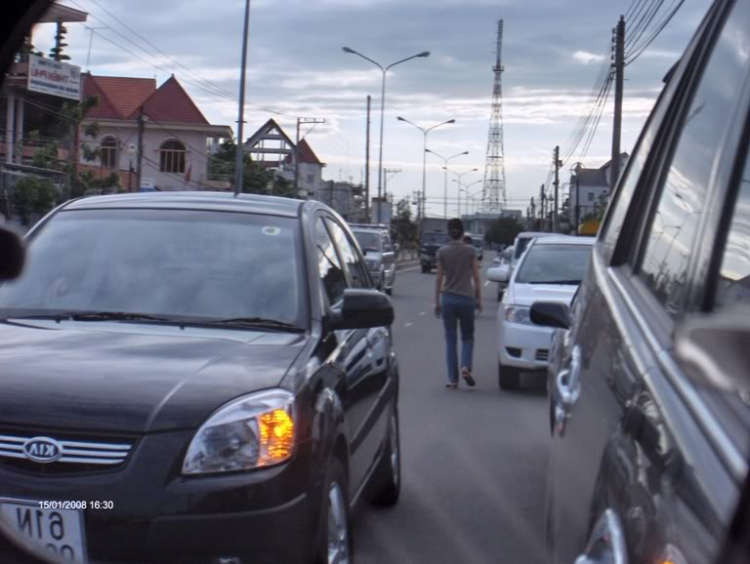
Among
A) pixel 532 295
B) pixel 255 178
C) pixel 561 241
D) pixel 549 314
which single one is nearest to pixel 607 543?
pixel 549 314

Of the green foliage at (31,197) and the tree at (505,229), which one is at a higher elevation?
the tree at (505,229)

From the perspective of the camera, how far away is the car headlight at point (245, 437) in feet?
11.7

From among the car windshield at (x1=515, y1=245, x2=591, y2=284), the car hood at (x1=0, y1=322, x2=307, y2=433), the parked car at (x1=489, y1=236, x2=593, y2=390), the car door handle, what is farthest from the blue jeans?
the car door handle

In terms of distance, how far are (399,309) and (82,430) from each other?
22192 millimetres

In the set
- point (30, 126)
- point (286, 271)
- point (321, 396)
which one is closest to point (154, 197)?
point (286, 271)

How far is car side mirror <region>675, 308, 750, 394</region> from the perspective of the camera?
1109 mm

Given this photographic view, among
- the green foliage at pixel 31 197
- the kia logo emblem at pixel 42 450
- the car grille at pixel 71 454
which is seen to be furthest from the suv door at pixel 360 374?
the green foliage at pixel 31 197

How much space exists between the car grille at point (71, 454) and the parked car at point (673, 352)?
4.55 ft

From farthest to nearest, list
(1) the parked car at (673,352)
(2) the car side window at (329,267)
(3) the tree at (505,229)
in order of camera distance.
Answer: (3) the tree at (505,229)
(2) the car side window at (329,267)
(1) the parked car at (673,352)

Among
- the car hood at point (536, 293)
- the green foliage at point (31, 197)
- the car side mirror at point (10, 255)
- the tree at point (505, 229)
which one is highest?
the tree at point (505, 229)

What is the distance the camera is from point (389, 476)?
20.4 ft

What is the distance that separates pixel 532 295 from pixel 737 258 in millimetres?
9708

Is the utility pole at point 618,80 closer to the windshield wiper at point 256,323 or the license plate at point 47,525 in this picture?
the windshield wiper at point 256,323

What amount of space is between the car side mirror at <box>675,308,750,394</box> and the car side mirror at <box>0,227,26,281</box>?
5.35 feet
